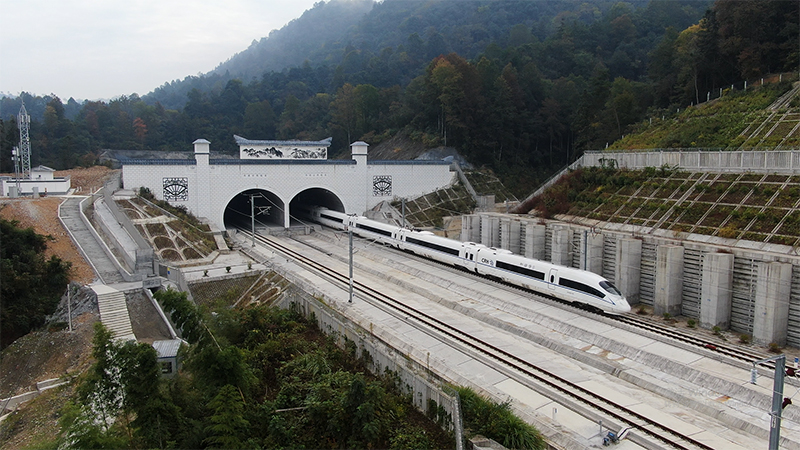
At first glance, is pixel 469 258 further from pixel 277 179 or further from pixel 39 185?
pixel 39 185

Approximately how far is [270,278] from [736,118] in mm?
31889

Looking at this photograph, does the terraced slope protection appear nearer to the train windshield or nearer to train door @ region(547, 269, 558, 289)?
the train windshield

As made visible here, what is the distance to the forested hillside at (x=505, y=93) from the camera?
43406mm

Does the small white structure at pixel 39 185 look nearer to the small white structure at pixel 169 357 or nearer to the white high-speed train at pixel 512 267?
the white high-speed train at pixel 512 267

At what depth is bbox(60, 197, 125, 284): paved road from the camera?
2689cm

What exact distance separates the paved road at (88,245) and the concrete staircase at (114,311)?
5.32ft

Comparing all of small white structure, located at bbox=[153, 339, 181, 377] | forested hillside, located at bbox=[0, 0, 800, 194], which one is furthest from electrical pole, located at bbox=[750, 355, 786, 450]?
forested hillside, located at bbox=[0, 0, 800, 194]

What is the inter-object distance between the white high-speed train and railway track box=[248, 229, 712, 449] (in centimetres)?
577

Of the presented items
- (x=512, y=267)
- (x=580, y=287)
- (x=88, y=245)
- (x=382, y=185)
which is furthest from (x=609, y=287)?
(x=382, y=185)

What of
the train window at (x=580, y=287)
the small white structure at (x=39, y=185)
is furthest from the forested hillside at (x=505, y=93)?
the train window at (x=580, y=287)

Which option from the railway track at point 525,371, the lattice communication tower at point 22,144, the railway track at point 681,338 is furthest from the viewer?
the lattice communication tower at point 22,144

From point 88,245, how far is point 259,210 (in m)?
22.5

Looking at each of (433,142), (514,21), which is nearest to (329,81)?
(514,21)

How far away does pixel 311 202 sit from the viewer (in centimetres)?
5484
